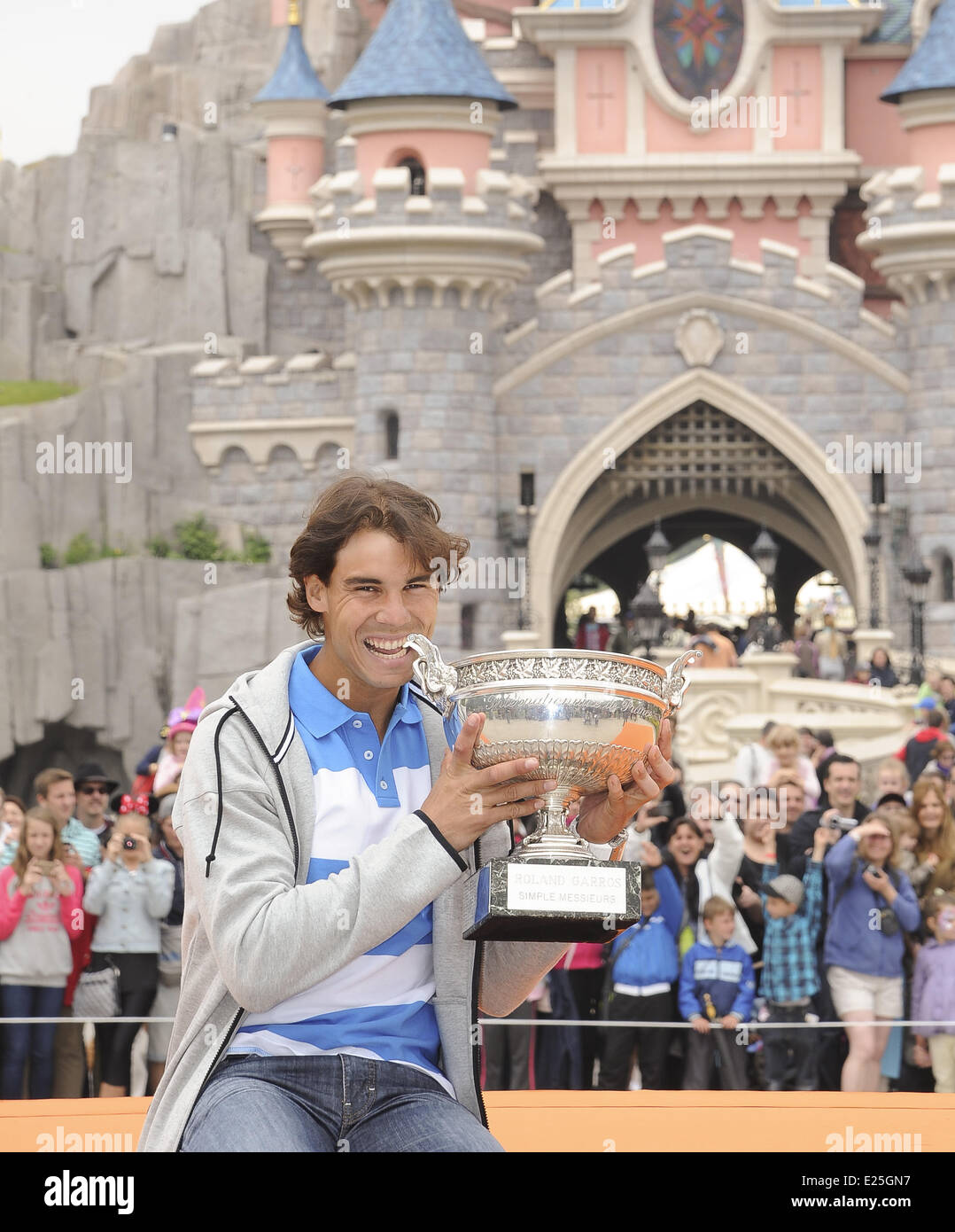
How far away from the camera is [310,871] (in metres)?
2.68

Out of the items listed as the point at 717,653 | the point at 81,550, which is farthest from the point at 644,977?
the point at 81,550

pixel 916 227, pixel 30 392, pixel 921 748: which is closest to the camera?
pixel 921 748

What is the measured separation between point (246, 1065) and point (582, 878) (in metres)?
0.44

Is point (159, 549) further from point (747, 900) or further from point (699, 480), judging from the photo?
point (747, 900)

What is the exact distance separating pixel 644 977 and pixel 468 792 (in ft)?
13.5

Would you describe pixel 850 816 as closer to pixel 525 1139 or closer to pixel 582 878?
pixel 525 1139

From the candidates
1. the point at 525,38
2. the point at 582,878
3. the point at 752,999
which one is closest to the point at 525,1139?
the point at 582,878

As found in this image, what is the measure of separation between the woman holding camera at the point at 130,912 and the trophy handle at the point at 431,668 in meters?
3.96

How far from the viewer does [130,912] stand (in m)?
6.57

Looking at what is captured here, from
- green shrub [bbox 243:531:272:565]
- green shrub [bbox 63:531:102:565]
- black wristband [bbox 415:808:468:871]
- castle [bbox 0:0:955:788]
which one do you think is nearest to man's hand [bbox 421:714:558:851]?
black wristband [bbox 415:808:468:871]

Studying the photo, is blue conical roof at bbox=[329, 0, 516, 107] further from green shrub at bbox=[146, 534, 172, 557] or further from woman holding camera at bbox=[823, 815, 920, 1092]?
woman holding camera at bbox=[823, 815, 920, 1092]

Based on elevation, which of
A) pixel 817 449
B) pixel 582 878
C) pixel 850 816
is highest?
pixel 817 449

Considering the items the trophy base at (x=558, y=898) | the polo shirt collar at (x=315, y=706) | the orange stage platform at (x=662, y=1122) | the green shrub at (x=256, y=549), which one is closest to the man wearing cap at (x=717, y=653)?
the green shrub at (x=256, y=549)

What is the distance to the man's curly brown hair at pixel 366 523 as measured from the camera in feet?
8.95
